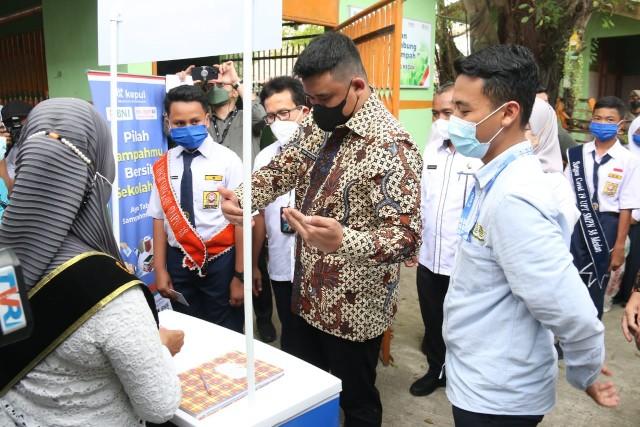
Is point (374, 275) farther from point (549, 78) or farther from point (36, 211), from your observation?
point (549, 78)

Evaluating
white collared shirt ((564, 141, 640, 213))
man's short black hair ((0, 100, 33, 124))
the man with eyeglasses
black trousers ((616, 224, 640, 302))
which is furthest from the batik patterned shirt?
black trousers ((616, 224, 640, 302))

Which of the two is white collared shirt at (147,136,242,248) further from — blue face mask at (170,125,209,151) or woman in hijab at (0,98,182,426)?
woman in hijab at (0,98,182,426)

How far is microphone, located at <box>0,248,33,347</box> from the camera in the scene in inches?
33.2

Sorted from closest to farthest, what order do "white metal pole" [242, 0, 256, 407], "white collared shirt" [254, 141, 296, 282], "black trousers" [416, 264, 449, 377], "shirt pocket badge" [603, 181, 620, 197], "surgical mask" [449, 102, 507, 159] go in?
"white metal pole" [242, 0, 256, 407] → "surgical mask" [449, 102, 507, 159] → "white collared shirt" [254, 141, 296, 282] → "black trousers" [416, 264, 449, 377] → "shirt pocket badge" [603, 181, 620, 197]

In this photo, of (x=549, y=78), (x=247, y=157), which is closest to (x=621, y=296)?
(x=549, y=78)

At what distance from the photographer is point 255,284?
11.2ft

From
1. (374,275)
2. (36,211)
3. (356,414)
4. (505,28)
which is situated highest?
(505,28)

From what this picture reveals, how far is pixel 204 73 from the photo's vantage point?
12.4 feet

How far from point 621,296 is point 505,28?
3.19 meters

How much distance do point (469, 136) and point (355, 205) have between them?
0.50 meters

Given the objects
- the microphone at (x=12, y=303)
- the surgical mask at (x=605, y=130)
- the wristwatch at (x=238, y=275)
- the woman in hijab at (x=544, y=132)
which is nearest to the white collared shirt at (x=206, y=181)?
the wristwatch at (x=238, y=275)

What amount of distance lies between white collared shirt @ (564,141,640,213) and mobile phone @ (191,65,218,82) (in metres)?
2.82

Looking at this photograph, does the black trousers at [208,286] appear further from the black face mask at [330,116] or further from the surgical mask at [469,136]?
the surgical mask at [469,136]

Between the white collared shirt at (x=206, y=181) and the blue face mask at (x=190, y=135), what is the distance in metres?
0.05
